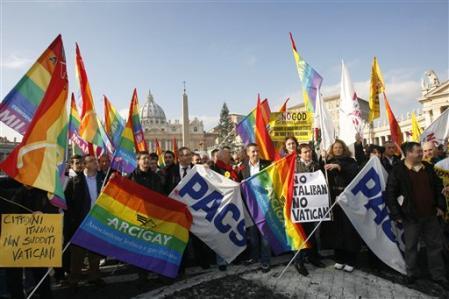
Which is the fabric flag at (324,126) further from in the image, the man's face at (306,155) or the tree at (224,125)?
the tree at (224,125)

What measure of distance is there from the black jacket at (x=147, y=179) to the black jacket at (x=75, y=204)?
822mm

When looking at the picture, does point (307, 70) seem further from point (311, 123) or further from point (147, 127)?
point (147, 127)

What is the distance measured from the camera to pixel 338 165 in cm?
517

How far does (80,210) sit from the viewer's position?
5133 millimetres

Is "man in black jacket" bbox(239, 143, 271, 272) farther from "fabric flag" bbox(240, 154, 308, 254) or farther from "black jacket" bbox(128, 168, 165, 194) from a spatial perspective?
"black jacket" bbox(128, 168, 165, 194)

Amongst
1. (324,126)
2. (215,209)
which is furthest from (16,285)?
(324,126)

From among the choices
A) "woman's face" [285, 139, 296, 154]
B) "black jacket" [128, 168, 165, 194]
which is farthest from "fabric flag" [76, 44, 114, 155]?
"woman's face" [285, 139, 296, 154]

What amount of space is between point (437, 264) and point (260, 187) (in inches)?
105

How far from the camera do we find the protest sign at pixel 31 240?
11.9ft

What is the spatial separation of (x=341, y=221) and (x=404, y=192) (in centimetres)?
104

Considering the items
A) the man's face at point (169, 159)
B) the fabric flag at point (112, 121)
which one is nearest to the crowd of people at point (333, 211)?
the man's face at point (169, 159)

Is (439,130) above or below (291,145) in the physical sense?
above

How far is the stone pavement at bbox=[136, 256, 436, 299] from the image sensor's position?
4219 mm

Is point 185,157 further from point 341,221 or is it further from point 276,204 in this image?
point 341,221
